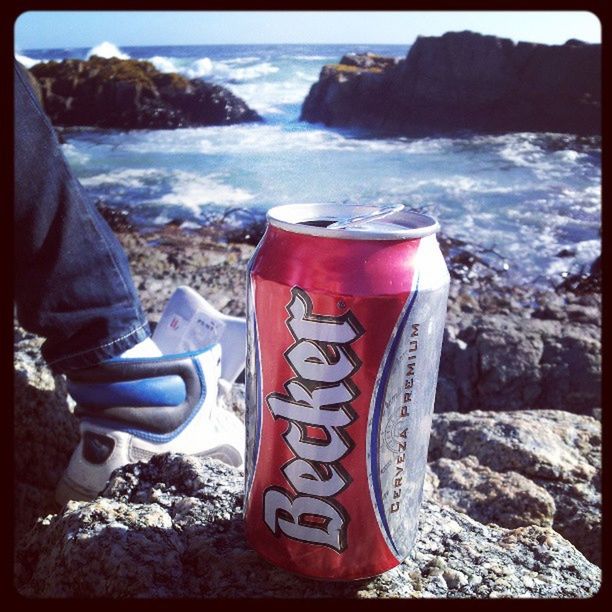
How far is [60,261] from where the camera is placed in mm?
1243

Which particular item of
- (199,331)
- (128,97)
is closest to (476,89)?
(128,97)

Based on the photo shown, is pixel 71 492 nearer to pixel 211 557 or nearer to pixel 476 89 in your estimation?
pixel 211 557

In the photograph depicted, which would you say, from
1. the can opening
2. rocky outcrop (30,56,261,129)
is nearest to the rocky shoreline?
the can opening

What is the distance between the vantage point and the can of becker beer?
786 mm

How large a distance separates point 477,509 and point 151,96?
3100mm

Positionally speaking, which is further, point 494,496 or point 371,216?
point 494,496

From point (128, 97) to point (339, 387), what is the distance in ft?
10.8

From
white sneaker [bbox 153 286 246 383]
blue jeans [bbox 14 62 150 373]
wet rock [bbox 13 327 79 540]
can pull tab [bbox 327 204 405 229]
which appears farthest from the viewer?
white sneaker [bbox 153 286 246 383]

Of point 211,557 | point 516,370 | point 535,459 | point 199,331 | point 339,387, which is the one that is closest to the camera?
point 339,387

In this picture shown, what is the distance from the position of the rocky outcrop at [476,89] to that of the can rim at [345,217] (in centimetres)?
315

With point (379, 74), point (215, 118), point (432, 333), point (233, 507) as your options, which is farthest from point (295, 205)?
point (379, 74)

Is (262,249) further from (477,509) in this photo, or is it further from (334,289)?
(477,509)

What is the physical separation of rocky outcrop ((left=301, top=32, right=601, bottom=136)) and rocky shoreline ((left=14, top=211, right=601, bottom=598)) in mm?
1955

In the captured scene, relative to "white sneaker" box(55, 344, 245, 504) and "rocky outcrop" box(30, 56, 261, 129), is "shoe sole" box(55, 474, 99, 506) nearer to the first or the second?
"white sneaker" box(55, 344, 245, 504)
